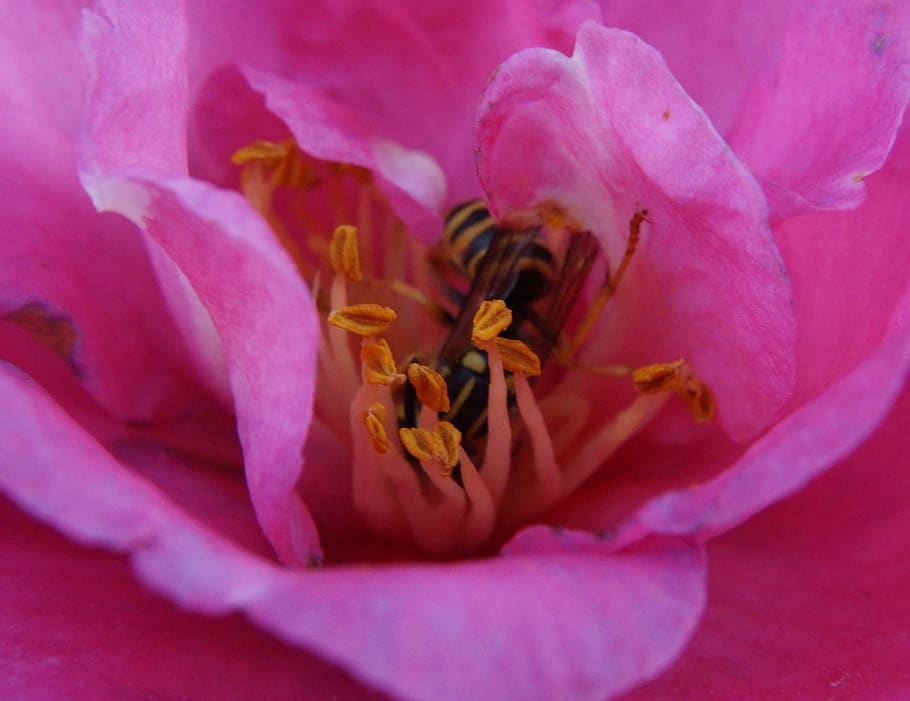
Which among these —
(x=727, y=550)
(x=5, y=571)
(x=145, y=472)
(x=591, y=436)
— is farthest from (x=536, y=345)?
(x=5, y=571)

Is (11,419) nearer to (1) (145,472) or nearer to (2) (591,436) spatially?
(1) (145,472)

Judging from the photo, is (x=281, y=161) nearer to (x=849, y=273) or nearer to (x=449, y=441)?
(x=449, y=441)

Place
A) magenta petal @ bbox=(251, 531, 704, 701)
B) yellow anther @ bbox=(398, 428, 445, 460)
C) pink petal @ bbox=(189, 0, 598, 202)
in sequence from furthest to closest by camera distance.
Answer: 1. pink petal @ bbox=(189, 0, 598, 202)
2. yellow anther @ bbox=(398, 428, 445, 460)
3. magenta petal @ bbox=(251, 531, 704, 701)

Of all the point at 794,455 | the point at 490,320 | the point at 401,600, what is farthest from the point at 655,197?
the point at 401,600

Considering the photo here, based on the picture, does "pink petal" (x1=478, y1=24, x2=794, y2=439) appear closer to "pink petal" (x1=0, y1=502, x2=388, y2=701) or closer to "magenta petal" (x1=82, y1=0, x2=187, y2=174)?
"magenta petal" (x1=82, y1=0, x2=187, y2=174)

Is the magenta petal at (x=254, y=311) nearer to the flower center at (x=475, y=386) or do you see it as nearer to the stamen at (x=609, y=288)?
the flower center at (x=475, y=386)

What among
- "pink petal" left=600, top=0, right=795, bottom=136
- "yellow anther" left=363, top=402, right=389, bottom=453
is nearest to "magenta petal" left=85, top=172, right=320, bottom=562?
"yellow anther" left=363, top=402, right=389, bottom=453
